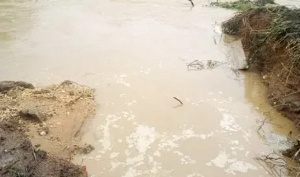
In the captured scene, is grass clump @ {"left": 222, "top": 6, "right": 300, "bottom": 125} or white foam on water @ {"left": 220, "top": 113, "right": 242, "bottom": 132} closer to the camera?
white foam on water @ {"left": 220, "top": 113, "right": 242, "bottom": 132}

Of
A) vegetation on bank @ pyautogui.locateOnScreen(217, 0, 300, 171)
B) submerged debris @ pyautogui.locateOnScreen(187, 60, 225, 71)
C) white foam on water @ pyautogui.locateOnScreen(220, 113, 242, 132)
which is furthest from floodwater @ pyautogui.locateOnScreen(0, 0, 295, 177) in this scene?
vegetation on bank @ pyautogui.locateOnScreen(217, 0, 300, 171)

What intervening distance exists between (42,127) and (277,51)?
4.45 metres

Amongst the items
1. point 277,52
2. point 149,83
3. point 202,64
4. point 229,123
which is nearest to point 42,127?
point 149,83

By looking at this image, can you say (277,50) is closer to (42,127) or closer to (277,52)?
(277,52)

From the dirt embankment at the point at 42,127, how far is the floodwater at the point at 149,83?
0.79ft

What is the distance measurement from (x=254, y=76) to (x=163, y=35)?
2.82m

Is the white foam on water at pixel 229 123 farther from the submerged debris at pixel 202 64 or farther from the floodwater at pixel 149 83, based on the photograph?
the submerged debris at pixel 202 64

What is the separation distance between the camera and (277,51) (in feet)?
20.9

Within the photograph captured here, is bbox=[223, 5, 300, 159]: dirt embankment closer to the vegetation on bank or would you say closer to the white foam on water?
the vegetation on bank

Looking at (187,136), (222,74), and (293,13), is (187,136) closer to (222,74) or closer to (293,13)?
(222,74)

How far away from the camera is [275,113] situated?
551 cm

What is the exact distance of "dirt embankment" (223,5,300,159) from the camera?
5473 millimetres

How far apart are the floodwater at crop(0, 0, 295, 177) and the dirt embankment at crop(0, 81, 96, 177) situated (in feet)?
0.79

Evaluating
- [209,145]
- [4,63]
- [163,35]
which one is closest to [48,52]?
[4,63]
